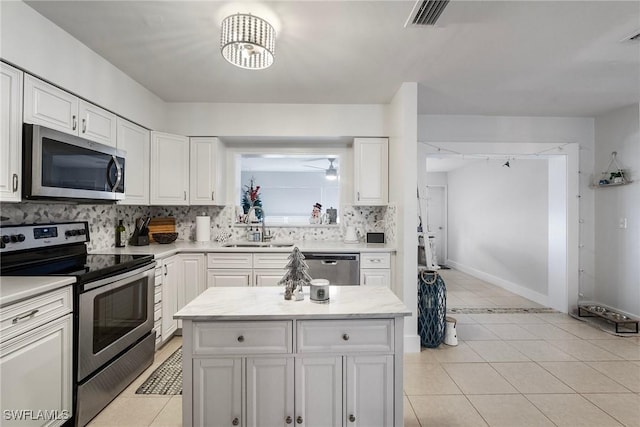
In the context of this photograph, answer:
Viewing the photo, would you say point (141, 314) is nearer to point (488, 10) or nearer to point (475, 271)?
point (488, 10)

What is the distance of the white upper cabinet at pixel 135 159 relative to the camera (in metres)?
2.82

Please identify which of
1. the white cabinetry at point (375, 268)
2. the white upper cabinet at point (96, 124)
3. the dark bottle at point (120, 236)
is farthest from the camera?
the white cabinetry at point (375, 268)

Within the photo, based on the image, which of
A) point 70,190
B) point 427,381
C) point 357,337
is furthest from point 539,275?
point 70,190

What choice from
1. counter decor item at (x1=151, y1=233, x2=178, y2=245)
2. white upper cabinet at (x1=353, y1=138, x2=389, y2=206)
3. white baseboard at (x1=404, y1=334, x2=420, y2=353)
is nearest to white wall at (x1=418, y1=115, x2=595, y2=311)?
white upper cabinet at (x1=353, y1=138, x2=389, y2=206)

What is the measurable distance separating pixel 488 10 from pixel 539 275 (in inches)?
161

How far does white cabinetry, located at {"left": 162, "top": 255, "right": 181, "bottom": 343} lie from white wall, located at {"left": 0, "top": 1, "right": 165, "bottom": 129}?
4.80 ft

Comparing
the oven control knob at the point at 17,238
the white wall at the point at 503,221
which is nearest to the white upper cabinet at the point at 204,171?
the oven control knob at the point at 17,238

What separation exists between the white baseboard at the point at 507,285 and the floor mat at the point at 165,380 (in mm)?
4752

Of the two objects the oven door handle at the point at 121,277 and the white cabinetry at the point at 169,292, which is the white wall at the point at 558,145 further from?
the oven door handle at the point at 121,277

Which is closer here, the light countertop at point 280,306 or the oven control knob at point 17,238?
the light countertop at point 280,306

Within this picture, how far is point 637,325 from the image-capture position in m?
3.43

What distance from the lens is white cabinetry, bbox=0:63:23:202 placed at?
1718mm

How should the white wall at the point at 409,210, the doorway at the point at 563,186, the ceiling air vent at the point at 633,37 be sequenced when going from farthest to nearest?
the doorway at the point at 563,186
the white wall at the point at 409,210
the ceiling air vent at the point at 633,37

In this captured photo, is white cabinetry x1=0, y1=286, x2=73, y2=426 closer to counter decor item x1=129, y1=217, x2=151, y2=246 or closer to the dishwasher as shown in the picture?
counter decor item x1=129, y1=217, x2=151, y2=246
